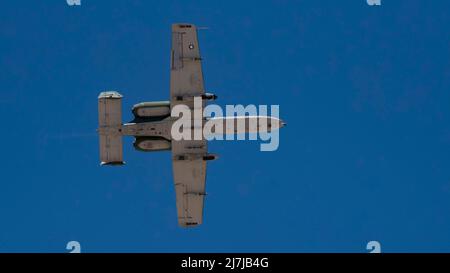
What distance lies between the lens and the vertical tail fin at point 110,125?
74812 millimetres

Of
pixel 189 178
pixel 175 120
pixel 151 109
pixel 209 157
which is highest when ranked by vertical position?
pixel 151 109

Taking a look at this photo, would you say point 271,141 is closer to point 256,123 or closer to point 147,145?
point 256,123

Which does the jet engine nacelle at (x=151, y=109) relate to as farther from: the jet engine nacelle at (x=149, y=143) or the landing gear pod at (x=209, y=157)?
the landing gear pod at (x=209, y=157)

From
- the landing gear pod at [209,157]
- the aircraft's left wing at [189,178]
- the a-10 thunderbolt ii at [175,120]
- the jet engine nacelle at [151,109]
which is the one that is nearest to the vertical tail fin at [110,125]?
the a-10 thunderbolt ii at [175,120]

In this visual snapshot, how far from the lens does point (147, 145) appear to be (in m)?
76.0

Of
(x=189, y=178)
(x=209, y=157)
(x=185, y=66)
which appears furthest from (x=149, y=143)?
(x=185, y=66)

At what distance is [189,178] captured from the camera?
77.3m

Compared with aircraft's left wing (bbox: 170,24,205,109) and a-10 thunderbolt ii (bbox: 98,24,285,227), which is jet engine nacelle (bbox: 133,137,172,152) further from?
aircraft's left wing (bbox: 170,24,205,109)

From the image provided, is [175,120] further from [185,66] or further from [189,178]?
[189,178]

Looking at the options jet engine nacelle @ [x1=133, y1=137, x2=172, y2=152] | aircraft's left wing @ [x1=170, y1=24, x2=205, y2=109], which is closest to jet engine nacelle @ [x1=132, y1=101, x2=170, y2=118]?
aircraft's left wing @ [x1=170, y1=24, x2=205, y2=109]

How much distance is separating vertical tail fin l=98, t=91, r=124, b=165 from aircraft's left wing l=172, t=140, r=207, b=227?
14.7 ft

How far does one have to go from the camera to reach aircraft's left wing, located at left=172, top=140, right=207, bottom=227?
251 ft

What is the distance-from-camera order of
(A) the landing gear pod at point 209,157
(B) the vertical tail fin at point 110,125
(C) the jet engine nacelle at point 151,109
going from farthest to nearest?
1. (A) the landing gear pod at point 209,157
2. (C) the jet engine nacelle at point 151,109
3. (B) the vertical tail fin at point 110,125

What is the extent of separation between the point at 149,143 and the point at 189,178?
432cm
